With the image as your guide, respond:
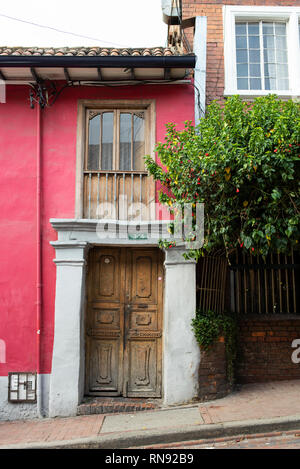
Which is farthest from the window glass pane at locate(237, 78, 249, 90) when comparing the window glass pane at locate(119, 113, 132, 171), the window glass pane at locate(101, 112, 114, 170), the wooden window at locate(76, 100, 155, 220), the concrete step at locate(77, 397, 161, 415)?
the concrete step at locate(77, 397, 161, 415)

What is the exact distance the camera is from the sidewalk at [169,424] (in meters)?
5.27

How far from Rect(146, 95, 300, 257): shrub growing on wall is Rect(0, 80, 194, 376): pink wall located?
6.15 feet

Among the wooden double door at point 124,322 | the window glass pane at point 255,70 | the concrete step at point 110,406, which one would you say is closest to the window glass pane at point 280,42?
the window glass pane at point 255,70

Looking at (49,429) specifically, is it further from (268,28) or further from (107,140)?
(268,28)

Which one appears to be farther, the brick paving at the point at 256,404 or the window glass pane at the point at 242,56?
the window glass pane at the point at 242,56

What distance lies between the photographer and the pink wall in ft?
22.3

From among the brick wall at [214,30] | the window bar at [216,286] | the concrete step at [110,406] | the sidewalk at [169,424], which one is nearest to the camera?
the sidewalk at [169,424]

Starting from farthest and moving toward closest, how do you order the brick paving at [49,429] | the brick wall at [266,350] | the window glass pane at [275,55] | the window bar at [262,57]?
the window glass pane at [275,55] → the window bar at [262,57] → the brick wall at [266,350] → the brick paving at [49,429]

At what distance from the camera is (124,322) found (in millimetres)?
7094

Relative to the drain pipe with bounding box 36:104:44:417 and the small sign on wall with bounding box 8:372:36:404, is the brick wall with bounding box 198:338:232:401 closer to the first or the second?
the drain pipe with bounding box 36:104:44:417

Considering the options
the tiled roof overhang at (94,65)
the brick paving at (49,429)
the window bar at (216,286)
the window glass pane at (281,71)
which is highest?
the window glass pane at (281,71)

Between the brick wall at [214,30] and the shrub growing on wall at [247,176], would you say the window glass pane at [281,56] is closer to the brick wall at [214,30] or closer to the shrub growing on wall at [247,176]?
the brick wall at [214,30]

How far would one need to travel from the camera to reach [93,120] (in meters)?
7.43
